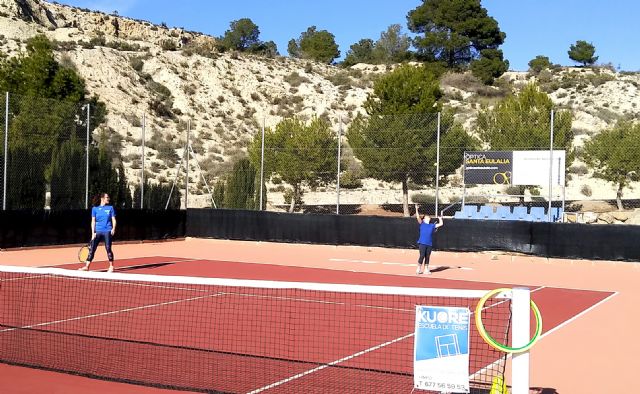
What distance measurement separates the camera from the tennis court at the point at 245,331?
7562 mm

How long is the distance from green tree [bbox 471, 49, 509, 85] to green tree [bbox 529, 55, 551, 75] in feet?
12.6

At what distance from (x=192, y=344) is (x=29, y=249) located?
1578 centimetres

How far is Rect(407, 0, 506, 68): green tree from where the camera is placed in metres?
71.0

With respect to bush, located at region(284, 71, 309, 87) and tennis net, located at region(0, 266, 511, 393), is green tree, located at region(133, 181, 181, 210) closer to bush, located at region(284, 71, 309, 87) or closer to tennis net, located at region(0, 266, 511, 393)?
tennis net, located at region(0, 266, 511, 393)

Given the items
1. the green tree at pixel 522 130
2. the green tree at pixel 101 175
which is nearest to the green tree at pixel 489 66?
the green tree at pixel 522 130

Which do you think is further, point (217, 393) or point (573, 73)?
point (573, 73)

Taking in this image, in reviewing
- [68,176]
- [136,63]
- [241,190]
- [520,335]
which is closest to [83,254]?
[68,176]

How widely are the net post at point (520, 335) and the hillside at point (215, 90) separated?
138 feet

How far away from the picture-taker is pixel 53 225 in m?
24.1

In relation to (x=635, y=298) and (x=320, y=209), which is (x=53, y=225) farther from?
(x=635, y=298)

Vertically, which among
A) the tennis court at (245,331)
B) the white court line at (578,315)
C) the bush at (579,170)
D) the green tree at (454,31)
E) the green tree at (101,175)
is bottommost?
the white court line at (578,315)

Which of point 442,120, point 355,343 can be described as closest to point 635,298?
point 355,343

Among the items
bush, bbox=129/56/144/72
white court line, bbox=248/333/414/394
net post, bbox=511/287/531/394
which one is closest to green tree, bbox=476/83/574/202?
white court line, bbox=248/333/414/394

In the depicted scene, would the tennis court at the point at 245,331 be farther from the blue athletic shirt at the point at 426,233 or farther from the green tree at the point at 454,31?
the green tree at the point at 454,31
